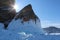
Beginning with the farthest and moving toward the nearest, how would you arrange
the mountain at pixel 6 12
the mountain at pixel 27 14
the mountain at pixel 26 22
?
the mountain at pixel 6 12 → the mountain at pixel 27 14 → the mountain at pixel 26 22

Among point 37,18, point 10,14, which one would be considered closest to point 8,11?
point 10,14

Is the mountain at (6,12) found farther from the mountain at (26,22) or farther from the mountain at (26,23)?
the mountain at (26,22)

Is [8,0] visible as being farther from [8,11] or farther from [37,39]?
[37,39]

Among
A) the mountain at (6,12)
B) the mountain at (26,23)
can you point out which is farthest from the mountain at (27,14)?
the mountain at (6,12)

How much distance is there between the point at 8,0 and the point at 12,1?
86 cm

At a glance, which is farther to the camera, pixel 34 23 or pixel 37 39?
pixel 34 23

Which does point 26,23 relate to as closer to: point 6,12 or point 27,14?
point 27,14

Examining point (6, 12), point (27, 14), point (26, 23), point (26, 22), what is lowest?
point (26, 23)

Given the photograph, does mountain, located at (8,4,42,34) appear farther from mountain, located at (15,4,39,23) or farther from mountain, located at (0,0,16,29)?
mountain, located at (0,0,16,29)

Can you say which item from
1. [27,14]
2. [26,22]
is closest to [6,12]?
[27,14]

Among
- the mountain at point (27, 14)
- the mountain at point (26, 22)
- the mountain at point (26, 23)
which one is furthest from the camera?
the mountain at point (27, 14)

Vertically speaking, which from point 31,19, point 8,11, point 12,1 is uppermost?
point 12,1

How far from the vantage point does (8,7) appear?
79.2 ft

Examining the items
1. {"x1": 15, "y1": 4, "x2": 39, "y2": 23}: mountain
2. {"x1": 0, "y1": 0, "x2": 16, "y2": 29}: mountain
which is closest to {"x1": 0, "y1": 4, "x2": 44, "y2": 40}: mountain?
{"x1": 15, "y1": 4, "x2": 39, "y2": 23}: mountain
